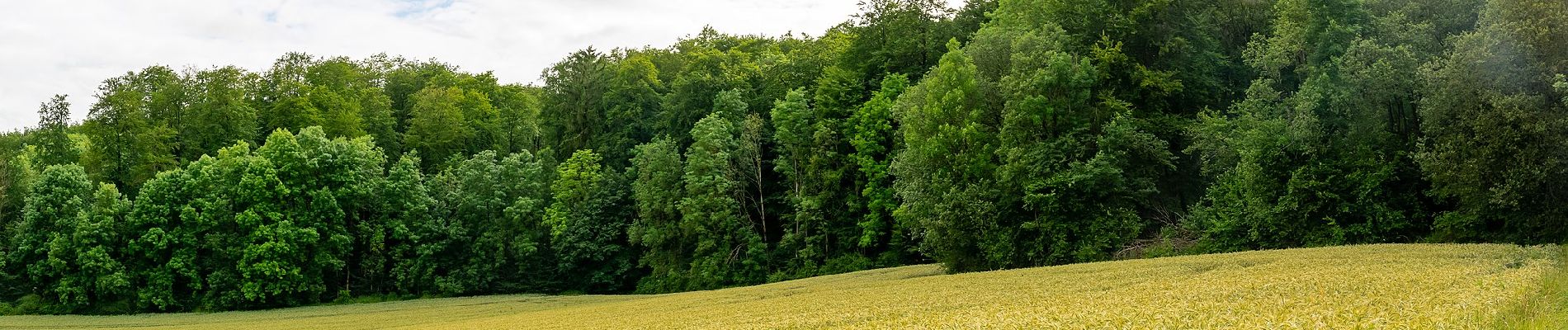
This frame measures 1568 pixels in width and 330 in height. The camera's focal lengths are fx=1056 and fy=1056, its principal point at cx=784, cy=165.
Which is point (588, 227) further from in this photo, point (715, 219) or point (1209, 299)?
point (1209, 299)

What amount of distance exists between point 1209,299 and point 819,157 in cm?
4630

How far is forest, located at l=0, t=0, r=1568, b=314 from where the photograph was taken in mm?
34719

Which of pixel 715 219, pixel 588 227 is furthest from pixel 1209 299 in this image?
pixel 588 227

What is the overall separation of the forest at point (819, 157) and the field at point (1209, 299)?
36.6ft

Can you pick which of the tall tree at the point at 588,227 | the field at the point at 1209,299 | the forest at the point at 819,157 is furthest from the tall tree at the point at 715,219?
the field at the point at 1209,299

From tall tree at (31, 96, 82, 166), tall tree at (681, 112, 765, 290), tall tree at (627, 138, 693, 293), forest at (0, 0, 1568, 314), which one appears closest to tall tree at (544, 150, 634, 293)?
forest at (0, 0, 1568, 314)

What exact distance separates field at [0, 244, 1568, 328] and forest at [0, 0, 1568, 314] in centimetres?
1115

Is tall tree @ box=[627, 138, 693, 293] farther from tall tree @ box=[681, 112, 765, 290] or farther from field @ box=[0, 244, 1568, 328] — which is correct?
field @ box=[0, 244, 1568, 328]

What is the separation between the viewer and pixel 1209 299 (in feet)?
36.9

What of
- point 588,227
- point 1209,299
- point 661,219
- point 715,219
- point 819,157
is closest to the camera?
point 1209,299

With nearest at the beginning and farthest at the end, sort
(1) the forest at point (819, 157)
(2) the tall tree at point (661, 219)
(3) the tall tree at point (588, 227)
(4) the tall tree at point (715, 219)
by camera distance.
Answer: (1) the forest at point (819, 157) → (4) the tall tree at point (715, 219) → (2) the tall tree at point (661, 219) → (3) the tall tree at point (588, 227)

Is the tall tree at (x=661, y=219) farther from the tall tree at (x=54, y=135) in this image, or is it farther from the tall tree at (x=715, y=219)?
the tall tree at (x=54, y=135)

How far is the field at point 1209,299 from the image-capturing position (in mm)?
8992

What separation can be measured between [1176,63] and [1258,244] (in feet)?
31.4
